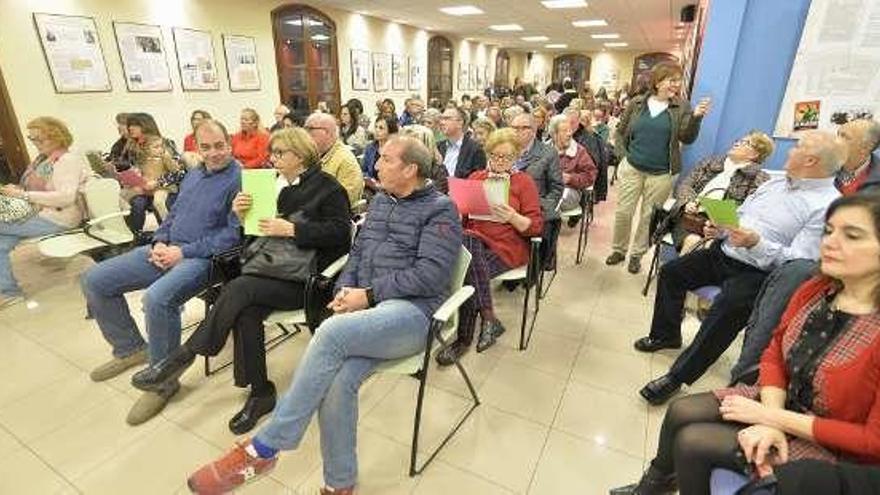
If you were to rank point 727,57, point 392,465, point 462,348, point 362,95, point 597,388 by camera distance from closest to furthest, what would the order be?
1. point 392,465
2. point 597,388
3. point 462,348
4. point 727,57
5. point 362,95

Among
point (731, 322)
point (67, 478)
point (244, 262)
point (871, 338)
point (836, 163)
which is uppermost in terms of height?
point (836, 163)

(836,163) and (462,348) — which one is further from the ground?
(836,163)

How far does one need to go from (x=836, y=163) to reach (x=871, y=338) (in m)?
1.03

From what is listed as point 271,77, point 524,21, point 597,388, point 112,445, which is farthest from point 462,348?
point 524,21

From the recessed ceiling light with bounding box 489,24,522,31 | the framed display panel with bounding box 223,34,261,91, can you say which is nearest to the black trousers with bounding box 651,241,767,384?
the framed display panel with bounding box 223,34,261,91

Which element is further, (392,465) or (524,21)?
(524,21)

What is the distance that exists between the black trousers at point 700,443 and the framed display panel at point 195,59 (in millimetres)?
6406

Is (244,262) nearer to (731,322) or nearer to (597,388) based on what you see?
(597,388)

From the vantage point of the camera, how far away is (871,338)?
1092 millimetres

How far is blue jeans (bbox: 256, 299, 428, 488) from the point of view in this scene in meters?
1.48

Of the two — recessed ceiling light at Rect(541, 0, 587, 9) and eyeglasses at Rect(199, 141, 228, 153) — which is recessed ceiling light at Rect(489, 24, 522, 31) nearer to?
recessed ceiling light at Rect(541, 0, 587, 9)

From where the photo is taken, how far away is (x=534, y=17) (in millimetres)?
9008

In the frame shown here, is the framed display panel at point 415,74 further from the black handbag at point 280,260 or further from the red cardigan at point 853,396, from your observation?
the red cardigan at point 853,396

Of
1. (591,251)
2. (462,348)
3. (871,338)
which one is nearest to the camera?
(871,338)
